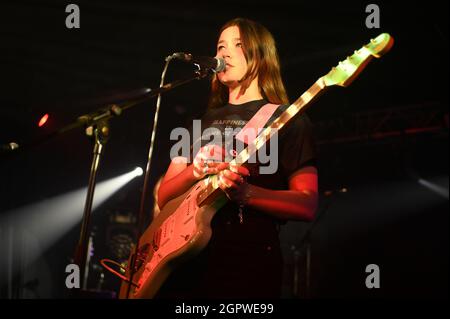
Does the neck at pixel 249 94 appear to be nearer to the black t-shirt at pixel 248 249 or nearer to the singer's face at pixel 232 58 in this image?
the singer's face at pixel 232 58

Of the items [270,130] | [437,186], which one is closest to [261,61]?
[270,130]

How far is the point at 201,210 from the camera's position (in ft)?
7.09

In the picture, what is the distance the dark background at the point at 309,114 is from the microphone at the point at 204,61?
3023mm

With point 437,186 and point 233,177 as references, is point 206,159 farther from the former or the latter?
point 437,186

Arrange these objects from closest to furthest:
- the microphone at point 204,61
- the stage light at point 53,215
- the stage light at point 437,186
→ 1. the microphone at point 204,61
2. the stage light at point 53,215
3. the stage light at point 437,186

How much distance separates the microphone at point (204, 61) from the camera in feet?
7.68

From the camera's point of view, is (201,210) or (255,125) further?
(255,125)

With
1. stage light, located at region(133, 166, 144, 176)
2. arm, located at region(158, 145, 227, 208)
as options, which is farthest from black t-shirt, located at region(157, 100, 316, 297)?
stage light, located at region(133, 166, 144, 176)

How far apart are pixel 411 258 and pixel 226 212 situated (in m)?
7.91

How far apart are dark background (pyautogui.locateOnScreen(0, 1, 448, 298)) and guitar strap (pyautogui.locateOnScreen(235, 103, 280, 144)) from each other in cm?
306

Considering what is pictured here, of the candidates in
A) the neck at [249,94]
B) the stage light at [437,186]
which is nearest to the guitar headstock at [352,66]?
the neck at [249,94]

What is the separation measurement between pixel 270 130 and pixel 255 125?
0.20 meters

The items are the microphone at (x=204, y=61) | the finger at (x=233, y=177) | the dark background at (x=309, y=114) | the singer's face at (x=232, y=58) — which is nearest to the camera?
the finger at (x=233, y=177)

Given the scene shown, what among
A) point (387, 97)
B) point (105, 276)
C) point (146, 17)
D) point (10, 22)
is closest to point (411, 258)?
point (387, 97)
